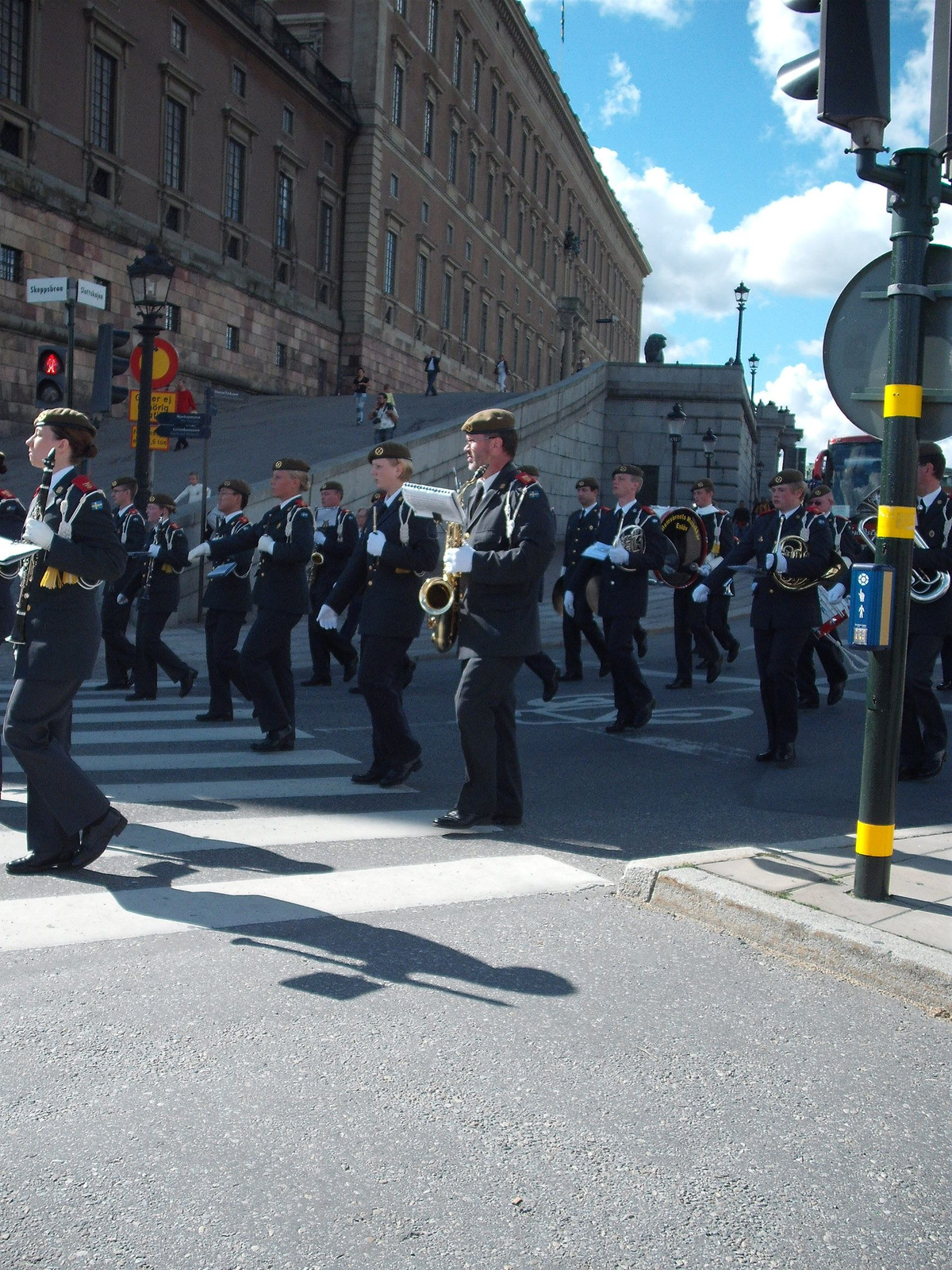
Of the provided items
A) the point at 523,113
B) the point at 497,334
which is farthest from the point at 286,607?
the point at 523,113

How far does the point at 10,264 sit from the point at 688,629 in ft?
77.3

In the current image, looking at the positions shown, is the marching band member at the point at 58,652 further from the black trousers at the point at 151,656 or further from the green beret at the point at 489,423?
the black trousers at the point at 151,656

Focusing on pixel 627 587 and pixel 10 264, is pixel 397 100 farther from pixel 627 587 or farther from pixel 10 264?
pixel 627 587

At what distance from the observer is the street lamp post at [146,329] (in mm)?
15289

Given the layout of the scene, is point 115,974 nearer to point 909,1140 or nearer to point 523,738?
point 909,1140

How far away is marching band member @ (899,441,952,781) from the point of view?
7812mm

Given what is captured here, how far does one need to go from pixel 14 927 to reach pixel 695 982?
243cm

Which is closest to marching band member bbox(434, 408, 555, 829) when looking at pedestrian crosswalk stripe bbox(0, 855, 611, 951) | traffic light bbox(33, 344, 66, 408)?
pedestrian crosswalk stripe bbox(0, 855, 611, 951)

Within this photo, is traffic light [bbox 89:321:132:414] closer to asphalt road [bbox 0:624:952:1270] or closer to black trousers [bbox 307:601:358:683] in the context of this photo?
black trousers [bbox 307:601:358:683]

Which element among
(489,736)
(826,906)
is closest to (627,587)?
(489,736)

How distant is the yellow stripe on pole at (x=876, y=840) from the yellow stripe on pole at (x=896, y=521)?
1.10m

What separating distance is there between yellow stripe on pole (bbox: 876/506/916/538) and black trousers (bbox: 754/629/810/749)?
3.77 m

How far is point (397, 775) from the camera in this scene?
7.49 m

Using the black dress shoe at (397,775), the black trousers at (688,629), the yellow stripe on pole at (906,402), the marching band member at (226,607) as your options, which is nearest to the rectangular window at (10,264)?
the black trousers at (688,629)
